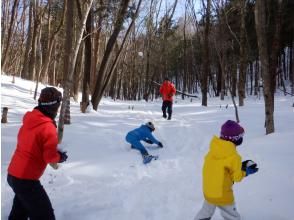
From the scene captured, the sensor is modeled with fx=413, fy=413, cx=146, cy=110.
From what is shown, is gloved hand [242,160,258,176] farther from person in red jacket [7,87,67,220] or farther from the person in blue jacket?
the person in blue jacket

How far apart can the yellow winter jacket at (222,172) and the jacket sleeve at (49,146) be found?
1.66 meters

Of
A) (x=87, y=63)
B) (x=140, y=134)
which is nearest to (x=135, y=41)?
(x=87, y=63)

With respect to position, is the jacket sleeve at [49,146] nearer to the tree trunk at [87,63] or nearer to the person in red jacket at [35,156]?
the person in red jacket at [35,156]

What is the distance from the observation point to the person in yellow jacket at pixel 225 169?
14.3 feet

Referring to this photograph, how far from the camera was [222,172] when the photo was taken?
14.4 ft

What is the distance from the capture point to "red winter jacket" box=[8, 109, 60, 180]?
3893 mm

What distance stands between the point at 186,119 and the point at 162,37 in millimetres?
26405

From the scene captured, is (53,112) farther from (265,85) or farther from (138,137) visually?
(265,85)

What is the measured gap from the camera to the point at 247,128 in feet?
44.9

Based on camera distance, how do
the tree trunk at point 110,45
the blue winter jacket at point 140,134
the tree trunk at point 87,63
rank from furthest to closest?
the tree trunk at point 110,45 < the tree trunk at point 87,63 < the blue winter jacket at point 140,134

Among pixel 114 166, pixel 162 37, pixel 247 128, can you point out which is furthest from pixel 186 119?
pixel 162 37

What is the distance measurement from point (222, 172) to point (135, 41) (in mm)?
38813

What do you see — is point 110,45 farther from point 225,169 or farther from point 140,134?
point 225,169

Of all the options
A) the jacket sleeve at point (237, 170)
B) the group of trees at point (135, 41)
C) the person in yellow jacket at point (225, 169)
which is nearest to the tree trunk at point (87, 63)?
the group of trees at point (135, 41)
